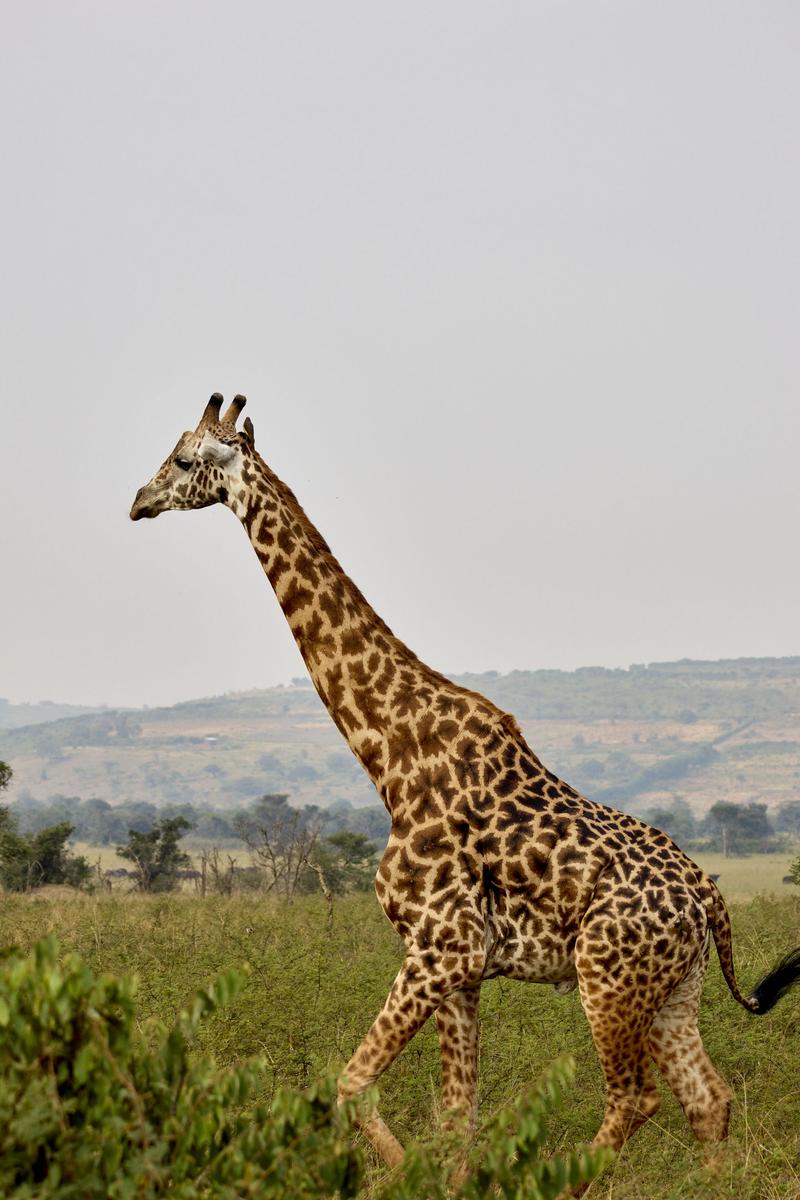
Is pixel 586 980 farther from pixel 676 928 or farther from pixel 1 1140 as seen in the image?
pixel 1 1140

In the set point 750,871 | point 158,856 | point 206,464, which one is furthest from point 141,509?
point 750,871

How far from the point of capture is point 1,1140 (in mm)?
3205

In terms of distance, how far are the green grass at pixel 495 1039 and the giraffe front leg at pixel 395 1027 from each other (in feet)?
0.56

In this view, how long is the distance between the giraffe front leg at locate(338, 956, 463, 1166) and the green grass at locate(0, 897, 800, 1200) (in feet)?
0.56

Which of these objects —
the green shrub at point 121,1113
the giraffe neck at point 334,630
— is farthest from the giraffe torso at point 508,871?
the green shrub at point 121,1113

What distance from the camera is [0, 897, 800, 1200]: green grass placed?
6.89m

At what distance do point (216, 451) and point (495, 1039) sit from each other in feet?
15.0

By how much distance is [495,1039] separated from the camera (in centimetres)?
957

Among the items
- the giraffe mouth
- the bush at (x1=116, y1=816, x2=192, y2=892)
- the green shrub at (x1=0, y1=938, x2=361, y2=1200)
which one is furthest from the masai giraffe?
the bush at (x1=116, y1=816, x2=192, y2=892)

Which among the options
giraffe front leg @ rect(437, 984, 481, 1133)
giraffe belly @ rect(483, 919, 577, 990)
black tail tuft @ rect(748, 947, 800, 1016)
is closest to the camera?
giraffe belly @ rect(483, 919, 577, 990)

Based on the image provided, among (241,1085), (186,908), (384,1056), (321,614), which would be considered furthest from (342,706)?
(186,908)

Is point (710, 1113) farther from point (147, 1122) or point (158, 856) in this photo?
point (158, 856)

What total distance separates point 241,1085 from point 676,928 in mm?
3597

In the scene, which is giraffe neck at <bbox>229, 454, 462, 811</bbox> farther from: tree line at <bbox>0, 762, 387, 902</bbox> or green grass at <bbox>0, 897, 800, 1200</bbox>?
tree line at <bbox>0, 762, 387, 902</bbox>
